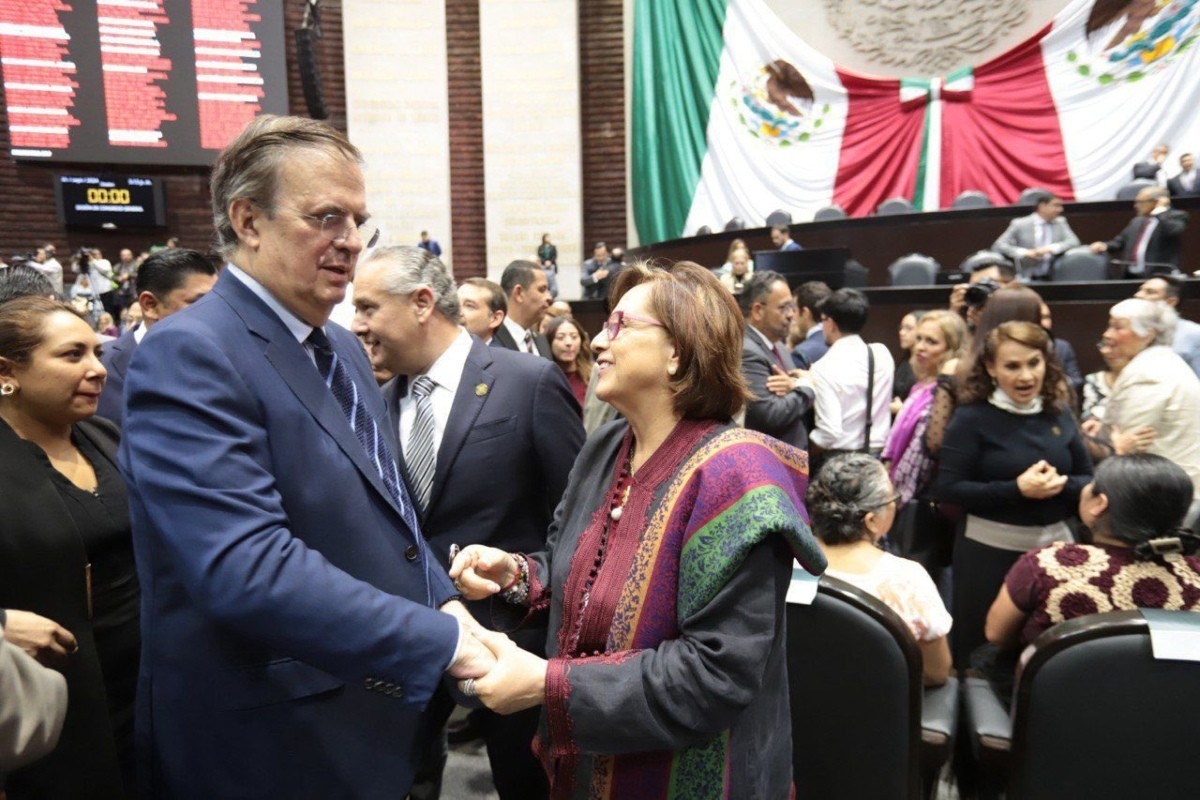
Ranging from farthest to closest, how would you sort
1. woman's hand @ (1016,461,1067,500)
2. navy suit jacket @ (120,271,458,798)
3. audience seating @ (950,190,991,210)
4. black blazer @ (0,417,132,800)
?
audience seating @ (950,190,991,210), woman's hand @ (1016,461,1067,500), black blazer @ (0,417,132,800), navy suit jacket @ (120,271,458,798)

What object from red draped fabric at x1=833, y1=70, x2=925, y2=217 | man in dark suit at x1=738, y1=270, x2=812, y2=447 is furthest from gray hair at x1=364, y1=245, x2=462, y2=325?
red draped fabric at x1=833, y1=70, x2=925, y2=217

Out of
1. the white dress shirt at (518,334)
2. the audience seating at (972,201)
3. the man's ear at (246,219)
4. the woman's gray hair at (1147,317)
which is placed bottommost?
the white dress shirt at (518,334)

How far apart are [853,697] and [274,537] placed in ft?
4.01

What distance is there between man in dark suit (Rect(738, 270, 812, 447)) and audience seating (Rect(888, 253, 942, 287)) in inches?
166

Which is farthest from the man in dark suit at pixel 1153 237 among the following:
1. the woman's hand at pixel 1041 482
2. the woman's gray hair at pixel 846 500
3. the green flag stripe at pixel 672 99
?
the green flag stripe at pixel 672 99

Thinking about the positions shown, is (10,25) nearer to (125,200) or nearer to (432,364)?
(125,200)

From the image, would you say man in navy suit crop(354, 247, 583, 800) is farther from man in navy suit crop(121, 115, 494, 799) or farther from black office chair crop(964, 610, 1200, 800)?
black office chair crop(964, 610, 1200, 800)

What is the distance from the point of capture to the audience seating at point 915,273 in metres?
7.81

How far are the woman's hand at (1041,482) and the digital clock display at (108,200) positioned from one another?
44.1 ft

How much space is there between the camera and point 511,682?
1.19 m

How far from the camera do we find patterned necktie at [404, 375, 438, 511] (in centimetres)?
205

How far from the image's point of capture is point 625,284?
150cm

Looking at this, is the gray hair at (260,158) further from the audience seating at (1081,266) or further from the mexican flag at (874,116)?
the mexican flag at (874,116)

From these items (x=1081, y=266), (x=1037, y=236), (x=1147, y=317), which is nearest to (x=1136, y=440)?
(x=1147, y=317)
